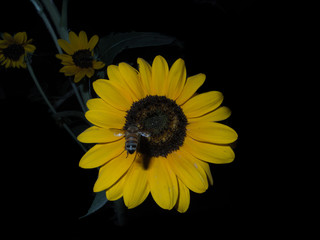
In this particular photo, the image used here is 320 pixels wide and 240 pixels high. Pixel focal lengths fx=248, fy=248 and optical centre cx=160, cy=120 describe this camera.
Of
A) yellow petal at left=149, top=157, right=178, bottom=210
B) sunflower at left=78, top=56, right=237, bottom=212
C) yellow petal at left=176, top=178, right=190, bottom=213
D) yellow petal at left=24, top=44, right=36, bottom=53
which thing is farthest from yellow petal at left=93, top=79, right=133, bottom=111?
yellow petal at left=24, top=44, right=36, bottom=53

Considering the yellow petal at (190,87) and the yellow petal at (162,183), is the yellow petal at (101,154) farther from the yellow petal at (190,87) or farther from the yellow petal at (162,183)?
the yellow petal at (190,87)

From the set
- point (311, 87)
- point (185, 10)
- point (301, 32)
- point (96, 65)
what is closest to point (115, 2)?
point (185, 10)

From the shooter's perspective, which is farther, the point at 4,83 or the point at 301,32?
the point at 301,32

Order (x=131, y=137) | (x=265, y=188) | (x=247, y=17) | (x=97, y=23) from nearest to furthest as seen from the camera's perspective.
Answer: (x=131, y=137)
(x=97, y=23)
(x=265, y=188)
(x=247, y=17)

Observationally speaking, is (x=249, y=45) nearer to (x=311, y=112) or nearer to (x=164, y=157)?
(x=311, y=112)

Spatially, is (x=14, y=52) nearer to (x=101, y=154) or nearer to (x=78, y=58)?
(x=78, y=58)

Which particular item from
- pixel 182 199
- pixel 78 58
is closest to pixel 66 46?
pixel 78 58
